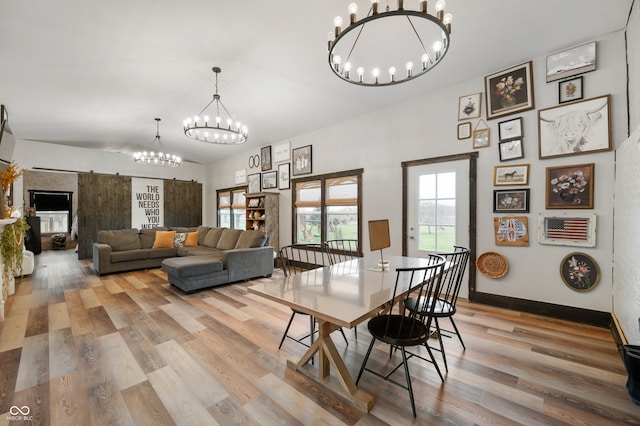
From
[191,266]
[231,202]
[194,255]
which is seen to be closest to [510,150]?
[191,266]

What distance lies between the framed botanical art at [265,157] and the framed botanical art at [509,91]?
15.5 feet

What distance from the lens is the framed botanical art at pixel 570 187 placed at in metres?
2.80

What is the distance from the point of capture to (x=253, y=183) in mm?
7137

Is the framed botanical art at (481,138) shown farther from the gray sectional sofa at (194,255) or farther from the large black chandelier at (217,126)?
the gray sectional sofa at (194,255)

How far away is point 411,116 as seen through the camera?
13.5 ft

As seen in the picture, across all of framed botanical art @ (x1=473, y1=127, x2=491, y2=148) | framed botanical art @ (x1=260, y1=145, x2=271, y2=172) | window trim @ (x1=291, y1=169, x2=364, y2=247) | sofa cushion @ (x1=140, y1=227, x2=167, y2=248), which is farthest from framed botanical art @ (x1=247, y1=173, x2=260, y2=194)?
framed botanical art @ (x1=473, y1=127, x2=491, y2=148)

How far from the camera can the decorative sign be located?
25.1ft

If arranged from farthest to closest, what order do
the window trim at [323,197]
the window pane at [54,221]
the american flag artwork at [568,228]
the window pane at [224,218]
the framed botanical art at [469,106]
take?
the window pane at [54,221] → the window pane at [224,218] → the window trim at [323,197] → the framed botanical art at [469,106] → the american flag artwork at [568,228]

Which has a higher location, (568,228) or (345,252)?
(568,228)

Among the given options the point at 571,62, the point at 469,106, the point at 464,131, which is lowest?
the point at 464,131

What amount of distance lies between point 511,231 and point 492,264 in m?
0.48

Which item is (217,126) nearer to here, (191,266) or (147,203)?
(191,266)

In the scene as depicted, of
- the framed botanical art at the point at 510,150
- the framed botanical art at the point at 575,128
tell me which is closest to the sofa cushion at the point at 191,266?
the framed botanical art at the point at 510,150

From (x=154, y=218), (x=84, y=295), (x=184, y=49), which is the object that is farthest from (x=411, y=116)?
(x=154, y=218)
